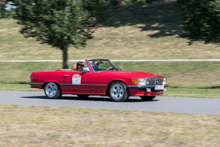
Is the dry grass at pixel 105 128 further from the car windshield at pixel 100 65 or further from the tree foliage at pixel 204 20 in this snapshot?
the tree foliage at pixel 204 20

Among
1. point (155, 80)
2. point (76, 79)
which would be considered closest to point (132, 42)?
point (76, 79)

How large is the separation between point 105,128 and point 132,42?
104ft

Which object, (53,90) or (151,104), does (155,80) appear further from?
(53,90)

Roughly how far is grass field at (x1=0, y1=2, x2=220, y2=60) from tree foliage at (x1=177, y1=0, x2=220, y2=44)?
1053cm

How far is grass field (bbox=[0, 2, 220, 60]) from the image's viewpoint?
3356cm

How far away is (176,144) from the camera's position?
5.52 metres

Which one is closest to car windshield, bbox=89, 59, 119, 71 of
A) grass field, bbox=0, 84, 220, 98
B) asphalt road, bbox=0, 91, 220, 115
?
asphalt road, bbox=0, 91, 220, 115

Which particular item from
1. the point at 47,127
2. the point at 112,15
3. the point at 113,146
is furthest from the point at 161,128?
the point at 112,15

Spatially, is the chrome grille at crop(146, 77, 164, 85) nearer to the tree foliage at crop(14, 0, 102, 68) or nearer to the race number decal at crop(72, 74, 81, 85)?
the race number decal at crop(72, 74, 81, 85)

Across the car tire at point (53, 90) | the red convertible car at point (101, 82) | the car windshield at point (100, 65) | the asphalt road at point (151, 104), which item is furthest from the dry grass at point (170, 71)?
the car tire at point (53, 90)

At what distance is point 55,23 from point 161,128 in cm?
1543

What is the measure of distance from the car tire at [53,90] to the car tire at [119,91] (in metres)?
2.04

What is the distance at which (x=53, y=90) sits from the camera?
13102 millimetres

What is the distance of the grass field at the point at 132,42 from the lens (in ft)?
110
